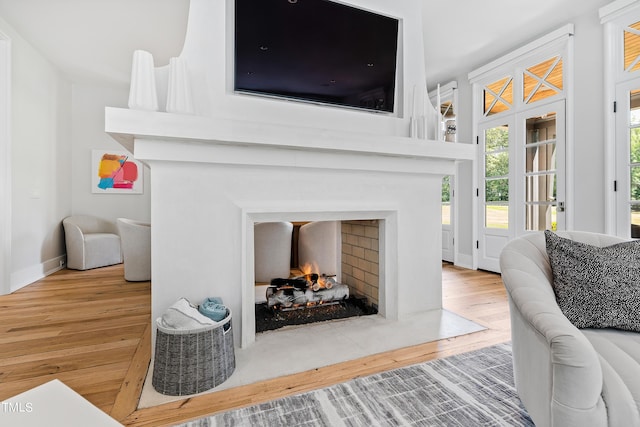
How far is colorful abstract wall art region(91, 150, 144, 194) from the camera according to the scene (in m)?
4.94

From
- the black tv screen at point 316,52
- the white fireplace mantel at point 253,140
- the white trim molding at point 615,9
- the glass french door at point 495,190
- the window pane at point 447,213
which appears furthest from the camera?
the window pane at point 447,213

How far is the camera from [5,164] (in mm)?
3189

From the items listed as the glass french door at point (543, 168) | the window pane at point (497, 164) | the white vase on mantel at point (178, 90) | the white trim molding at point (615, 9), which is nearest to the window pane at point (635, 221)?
the glass french door at point (543, 168)

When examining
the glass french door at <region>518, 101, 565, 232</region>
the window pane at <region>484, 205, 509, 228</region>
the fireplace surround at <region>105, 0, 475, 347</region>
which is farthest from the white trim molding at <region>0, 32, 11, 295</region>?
the glass french door at <region>518, 101, 565, 232</region>

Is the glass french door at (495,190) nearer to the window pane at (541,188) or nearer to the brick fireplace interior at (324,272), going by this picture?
the window pane at (541,188)

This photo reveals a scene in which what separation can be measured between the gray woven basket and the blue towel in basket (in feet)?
0.49

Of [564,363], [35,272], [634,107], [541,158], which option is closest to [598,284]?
[564,363]

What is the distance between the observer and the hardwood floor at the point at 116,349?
1.44m

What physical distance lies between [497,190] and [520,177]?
34 centimetres

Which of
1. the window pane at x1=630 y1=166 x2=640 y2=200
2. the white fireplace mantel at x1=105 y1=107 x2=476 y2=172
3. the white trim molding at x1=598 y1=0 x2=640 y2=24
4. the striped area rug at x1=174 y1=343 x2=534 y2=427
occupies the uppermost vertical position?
the white trim molding at x1=598 y1=0 x2=640 y2=24

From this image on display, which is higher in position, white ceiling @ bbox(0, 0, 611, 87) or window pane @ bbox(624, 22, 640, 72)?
white ceiling @ bbox(0, 0, 611, 87)

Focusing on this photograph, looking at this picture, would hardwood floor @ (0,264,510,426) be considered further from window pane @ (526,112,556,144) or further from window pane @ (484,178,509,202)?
window pane @ (526,112,556,144)

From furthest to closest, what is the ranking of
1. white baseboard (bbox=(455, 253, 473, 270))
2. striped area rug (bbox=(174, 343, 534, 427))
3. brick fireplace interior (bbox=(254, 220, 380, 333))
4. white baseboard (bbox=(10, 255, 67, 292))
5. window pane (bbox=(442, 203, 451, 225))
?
window pane (bbox=(442, 203, 451, 225)) < white baseboard (bbox=(455, 253, 473, 270)) < white baseboard (bbox=(10, 255, 67, 292)) < brick fireplace interior (bbox=(254, 220, 380, 333)) < striped area rug (bbox=(174, 343, 534, 427))

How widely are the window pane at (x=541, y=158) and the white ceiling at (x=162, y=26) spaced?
47.7 inches
